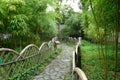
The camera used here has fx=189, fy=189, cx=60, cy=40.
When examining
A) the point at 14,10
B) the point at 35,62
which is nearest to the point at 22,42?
the point at 14,10

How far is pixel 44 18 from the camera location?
388 inches

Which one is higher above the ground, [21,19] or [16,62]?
[21,19]

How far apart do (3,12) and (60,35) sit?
14.9m

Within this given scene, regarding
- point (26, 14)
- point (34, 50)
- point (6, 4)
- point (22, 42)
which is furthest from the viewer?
point (22, 42)

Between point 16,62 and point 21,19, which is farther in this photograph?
point 21,19

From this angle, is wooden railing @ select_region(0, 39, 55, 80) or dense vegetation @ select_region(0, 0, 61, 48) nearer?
wooden railing @ select_region(0, 39, 55, 80)

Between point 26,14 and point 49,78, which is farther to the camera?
point 26,14

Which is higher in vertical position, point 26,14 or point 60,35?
point 26,14

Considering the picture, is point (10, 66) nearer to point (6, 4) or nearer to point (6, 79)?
point (6, 79)

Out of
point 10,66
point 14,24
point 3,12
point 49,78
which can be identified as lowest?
point 49,78

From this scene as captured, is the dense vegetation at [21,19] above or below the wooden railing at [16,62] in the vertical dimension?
above

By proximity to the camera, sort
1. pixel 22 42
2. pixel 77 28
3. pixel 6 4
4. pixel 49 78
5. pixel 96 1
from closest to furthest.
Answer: pixel 96 1
pixel 49 78
pixel 6 4
pixel 22 42
pixel 77 28

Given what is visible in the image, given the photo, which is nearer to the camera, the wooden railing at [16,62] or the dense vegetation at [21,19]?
the wooden railing at [16,62]

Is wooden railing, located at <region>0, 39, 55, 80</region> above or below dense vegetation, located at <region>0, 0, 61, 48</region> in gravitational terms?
below
